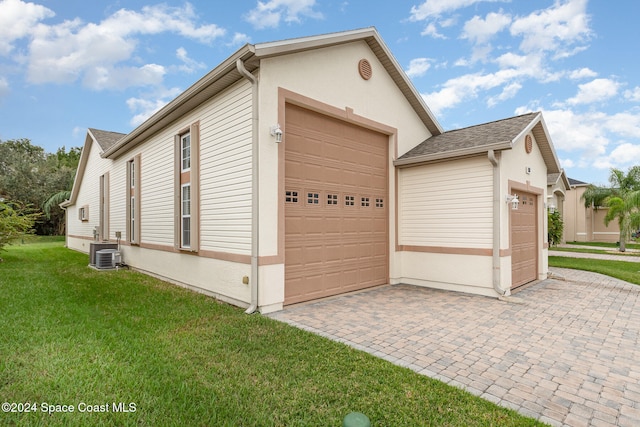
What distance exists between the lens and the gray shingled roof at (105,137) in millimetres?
14112

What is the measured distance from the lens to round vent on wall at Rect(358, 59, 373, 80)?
7.53m

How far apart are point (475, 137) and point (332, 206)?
411cm

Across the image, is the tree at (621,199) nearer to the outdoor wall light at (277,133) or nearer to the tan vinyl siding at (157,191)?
the outdoor wall light at (277,133)

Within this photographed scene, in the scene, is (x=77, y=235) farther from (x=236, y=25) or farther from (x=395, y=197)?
(x=395, y=197)

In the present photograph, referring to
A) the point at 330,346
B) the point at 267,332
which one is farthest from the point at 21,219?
the point at 330,346

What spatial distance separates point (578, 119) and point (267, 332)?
2355 centimetres

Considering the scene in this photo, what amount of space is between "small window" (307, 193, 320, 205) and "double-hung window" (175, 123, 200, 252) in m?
2.65

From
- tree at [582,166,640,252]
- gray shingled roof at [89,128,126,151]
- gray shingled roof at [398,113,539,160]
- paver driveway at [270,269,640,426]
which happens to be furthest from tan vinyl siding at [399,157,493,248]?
tree at [582,166,640,252]

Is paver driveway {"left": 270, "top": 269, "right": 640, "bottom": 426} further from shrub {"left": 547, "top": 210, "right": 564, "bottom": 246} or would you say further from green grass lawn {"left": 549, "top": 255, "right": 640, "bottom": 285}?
shrub {"left": 547, "top": 210, "right": 564, "bottom": 246}

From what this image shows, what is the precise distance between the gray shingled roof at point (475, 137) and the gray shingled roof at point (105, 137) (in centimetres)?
1315

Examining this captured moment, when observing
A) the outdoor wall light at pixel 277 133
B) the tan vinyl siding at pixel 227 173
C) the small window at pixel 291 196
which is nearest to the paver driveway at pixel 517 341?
the tan vinyl siding at pixel 227 173

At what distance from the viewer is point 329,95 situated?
6.82m

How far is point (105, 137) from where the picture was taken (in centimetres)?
1510

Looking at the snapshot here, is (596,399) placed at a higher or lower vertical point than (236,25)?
lower
